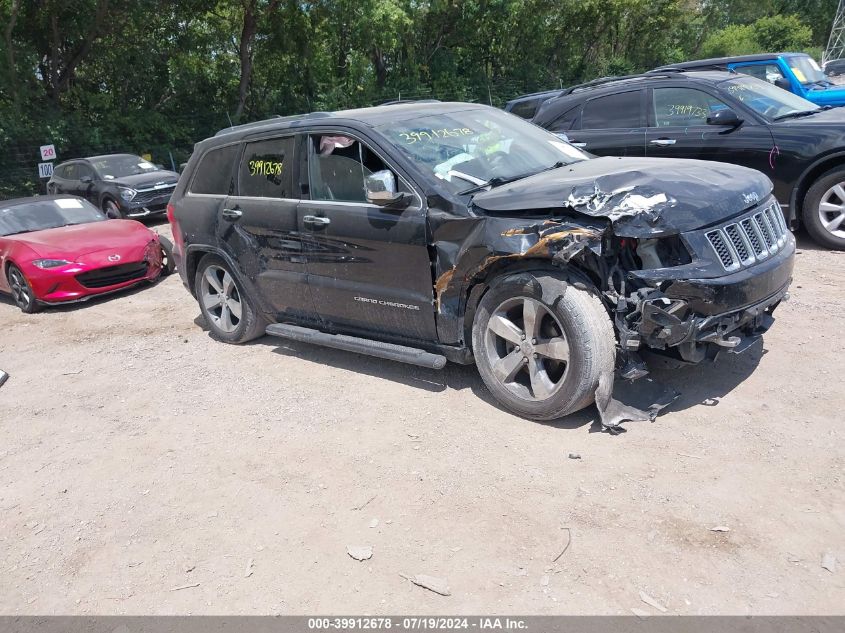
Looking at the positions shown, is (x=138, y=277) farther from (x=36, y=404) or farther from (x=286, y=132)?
(x=286, y=132)

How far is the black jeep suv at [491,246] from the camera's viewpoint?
→ 380 cm

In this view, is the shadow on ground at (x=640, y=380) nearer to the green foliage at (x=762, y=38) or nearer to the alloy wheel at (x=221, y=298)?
the alloy wheel at (x=221, y=298)

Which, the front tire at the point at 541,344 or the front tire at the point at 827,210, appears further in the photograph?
the front tire at the point at 827,210

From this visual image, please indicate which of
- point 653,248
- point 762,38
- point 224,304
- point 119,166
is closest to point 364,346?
point 224,304

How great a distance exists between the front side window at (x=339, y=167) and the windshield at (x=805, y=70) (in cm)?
882

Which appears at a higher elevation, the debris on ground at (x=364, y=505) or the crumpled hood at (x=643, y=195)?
the crumpled hood at (x=643, y=195)

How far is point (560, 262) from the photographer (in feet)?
12.9

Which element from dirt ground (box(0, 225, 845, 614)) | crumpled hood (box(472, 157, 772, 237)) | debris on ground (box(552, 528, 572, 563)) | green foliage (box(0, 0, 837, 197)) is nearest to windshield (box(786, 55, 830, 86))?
dirt ground (box(0, 225, 845, 614))

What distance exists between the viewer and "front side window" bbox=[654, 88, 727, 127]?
7699mm

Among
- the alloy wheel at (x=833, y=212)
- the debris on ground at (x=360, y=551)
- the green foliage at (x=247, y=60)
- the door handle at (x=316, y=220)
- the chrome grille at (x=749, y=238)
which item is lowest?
the debris on ground at (x=360, y=551)

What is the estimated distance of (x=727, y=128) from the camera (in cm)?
746

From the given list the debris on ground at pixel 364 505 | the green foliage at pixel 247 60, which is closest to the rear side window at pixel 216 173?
the debris on ground at pixel 364 505

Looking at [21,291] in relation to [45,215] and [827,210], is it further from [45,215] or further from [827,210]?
[827,210]

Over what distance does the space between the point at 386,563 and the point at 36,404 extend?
380 centimetres
